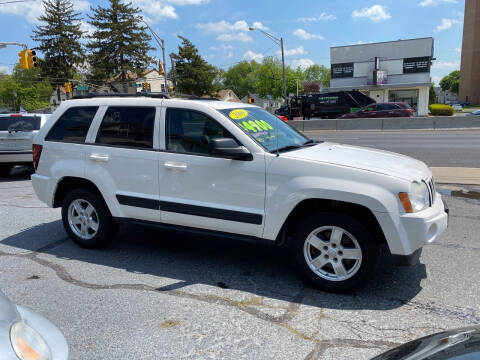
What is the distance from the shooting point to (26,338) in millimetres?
1968

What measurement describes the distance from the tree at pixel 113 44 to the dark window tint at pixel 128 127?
187ft

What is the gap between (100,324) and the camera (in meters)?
3.46

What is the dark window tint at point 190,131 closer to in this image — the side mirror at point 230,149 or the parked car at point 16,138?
the side mirror at point 230,149

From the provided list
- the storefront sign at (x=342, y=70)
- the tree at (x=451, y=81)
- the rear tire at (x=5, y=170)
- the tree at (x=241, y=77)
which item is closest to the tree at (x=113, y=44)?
the storefront sign at (x=342, y=70)

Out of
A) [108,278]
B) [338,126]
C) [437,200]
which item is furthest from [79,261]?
[338,126]

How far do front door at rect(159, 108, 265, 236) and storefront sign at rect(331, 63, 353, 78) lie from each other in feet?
179

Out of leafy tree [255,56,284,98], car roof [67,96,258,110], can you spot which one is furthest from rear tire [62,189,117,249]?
leafy tree [255,56,284,98]

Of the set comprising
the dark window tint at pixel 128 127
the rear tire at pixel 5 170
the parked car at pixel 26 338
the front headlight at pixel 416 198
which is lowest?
the rear tire at pixel 5 170

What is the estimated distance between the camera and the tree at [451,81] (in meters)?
151

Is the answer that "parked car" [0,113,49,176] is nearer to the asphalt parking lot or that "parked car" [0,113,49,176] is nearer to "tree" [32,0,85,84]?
the asphalt parking lot

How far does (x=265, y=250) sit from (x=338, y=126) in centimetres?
2311

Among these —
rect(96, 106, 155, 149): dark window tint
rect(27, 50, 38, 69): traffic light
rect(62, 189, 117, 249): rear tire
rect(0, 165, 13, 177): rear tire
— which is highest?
rect(27, 50, 38, 69): traffic light

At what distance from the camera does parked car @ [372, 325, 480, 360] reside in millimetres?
1646

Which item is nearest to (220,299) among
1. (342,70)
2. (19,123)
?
(19,123)
